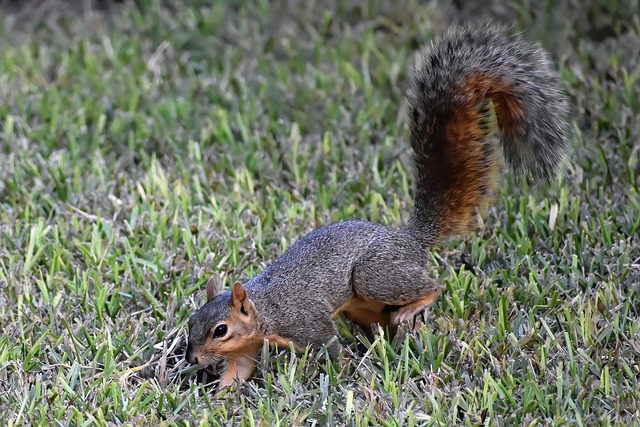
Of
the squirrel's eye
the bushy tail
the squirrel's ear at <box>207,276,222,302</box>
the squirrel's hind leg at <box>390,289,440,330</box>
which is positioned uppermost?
→ the bushy tail

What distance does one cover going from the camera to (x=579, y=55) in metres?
5.52

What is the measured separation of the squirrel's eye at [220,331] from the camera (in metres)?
3.01

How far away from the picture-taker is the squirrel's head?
9.82ft

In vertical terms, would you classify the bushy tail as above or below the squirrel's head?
above

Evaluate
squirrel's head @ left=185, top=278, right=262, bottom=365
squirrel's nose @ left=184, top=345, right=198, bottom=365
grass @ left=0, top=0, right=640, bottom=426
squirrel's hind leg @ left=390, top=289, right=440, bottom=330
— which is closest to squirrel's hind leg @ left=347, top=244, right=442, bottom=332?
squirrel's hind leg @ left=390, top=289, right=440, bottom=330

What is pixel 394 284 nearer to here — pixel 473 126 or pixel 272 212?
pixel 473 126

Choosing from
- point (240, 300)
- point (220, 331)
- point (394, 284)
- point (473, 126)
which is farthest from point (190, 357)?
point (473, 126)

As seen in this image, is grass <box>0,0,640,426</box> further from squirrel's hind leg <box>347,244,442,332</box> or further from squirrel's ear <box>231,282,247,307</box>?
squirrel's ear <box>231,282,247,307</box>

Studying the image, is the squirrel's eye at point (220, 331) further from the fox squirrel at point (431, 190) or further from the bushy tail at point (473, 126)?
the bushy tail at point (473, 126)

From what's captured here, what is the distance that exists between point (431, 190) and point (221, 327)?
97 centimetres

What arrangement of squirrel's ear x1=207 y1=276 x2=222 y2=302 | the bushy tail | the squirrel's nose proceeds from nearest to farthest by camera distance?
the squirrel's nose < squirrel's ear x1=207 y1=276 x2=222 y2=302 < the bushy tail

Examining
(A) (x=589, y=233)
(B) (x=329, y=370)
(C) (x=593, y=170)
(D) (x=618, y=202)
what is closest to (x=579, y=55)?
(C) (x=593, y=170)

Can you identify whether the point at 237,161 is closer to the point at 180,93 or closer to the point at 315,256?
the point at 180,93

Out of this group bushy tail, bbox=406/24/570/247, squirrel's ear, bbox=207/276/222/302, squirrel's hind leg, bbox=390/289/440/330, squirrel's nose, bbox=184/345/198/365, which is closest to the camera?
squirrel's nose, bbox=184/345/198/365
